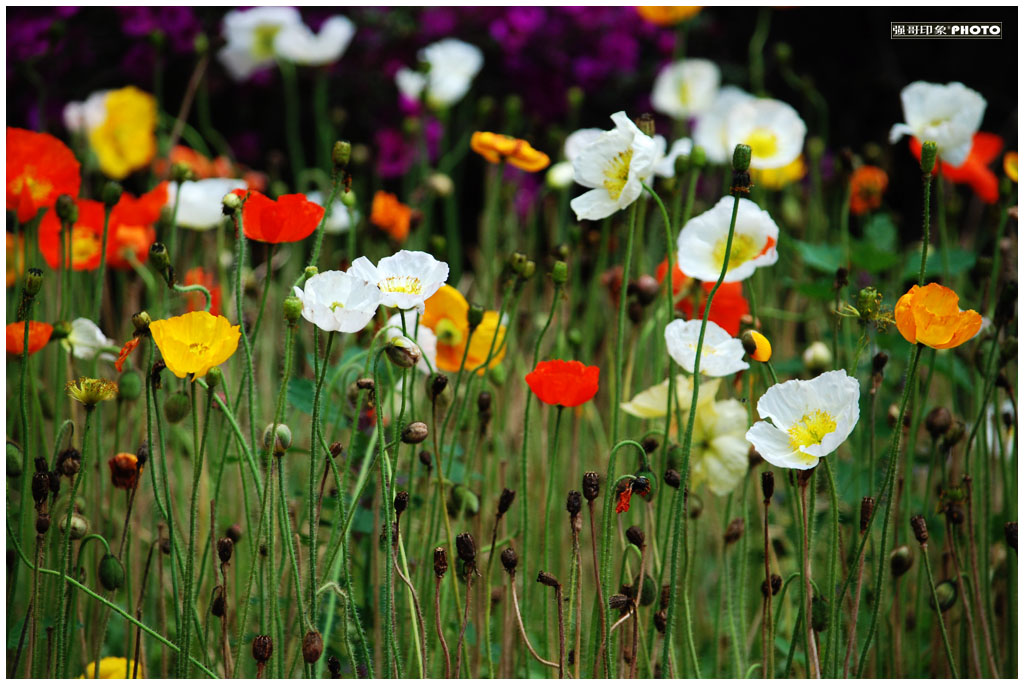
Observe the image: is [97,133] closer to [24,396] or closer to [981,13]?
[24,396]

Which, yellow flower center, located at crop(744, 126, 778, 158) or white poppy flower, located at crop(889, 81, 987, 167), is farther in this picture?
yellow flower center, located at crop(744, 126, 778, 158)

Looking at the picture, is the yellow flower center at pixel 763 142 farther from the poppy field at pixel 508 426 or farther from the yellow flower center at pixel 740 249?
the yellow flower center at pixel 740 249

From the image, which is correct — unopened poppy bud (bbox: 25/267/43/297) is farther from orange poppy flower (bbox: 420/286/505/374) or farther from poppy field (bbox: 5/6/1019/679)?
orange poppy flower (bbox: 420/286/505/374)

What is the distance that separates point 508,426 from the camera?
141 cm

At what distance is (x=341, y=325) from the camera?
791 mm

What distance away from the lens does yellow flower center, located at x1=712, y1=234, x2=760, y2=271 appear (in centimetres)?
107

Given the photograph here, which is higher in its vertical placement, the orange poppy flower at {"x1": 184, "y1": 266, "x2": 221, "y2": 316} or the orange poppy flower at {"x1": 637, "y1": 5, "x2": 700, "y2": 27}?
the orange poppy flower at {"x1": 637, "y1": 5, "x2": 700, "y2": 27}

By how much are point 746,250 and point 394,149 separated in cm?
160

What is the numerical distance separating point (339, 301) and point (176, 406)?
27cm

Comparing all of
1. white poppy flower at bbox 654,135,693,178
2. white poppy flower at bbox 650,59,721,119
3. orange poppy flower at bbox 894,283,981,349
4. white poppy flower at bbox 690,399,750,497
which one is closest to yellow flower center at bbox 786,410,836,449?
orange poppy flower at bbox 894,283,981,349

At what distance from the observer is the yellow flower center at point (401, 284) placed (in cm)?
84

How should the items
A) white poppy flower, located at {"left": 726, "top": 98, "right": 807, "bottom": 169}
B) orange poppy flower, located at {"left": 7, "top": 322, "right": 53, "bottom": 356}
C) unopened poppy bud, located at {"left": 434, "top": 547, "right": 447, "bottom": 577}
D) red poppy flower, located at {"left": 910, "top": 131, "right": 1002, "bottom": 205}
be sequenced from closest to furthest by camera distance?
1. unopened poppy bud, located at {"left": 434, "top": 547, "right": 447, "bottom": 577}
2. orange poppy flower, located at {"left": 7, "top": 322, "right": 53, "bottom": 356}
3. white poppy flower, located at {"left": 726, "top": 98, "right": 807, "bottom": 169}
4. red poppy flower, located at {"left": 910, "top": 131, "right": 1002, "bottom": 205}

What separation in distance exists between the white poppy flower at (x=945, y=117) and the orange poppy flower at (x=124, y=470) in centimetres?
99

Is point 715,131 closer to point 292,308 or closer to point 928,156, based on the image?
point 928,156
